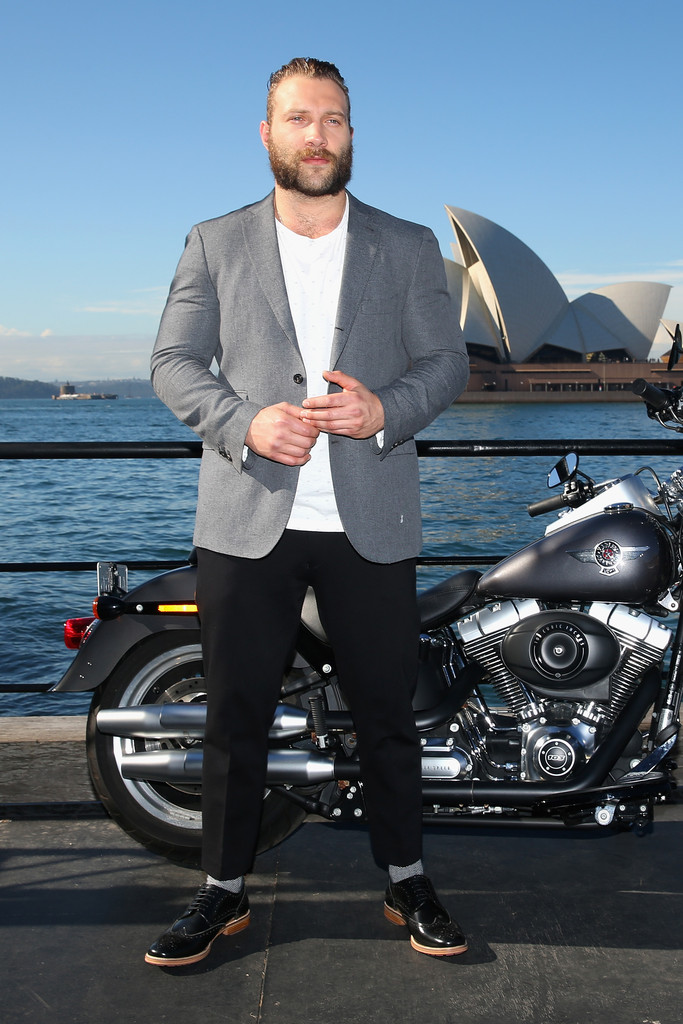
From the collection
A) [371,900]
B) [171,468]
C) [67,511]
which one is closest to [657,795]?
[371,900]

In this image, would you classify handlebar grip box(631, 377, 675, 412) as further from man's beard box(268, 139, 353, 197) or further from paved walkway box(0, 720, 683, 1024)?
paved walkway box(0, 720, 683, 1024)

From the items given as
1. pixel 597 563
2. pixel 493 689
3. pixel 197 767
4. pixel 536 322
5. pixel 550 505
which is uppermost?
pixel 536 322

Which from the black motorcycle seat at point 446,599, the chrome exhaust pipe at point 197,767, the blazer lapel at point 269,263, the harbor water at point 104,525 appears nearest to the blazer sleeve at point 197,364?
the blazer lapel at point 269,263

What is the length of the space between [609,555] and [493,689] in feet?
1.49

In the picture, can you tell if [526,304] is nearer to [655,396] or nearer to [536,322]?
[536,322]

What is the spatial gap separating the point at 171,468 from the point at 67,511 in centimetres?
874

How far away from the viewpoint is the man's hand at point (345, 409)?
191 cm

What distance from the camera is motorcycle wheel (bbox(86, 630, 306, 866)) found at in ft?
8.16

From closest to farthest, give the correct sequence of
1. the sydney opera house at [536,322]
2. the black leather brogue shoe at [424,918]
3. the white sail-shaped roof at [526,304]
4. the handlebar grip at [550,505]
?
the black leather brogue shoe at [424,918] < the handlebar grip at [550,505] < the white sail-shaped roof at [526,304] < the sydney opera house at [536,322]

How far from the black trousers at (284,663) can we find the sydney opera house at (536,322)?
55.5m

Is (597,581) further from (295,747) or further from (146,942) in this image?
(146,942)

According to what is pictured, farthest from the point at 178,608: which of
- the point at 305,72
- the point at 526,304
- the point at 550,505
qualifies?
the point at 526,304

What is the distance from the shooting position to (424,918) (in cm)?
216

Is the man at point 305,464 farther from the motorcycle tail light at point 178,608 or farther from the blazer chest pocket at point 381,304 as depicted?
the motorcycle tail light at point 178,608
